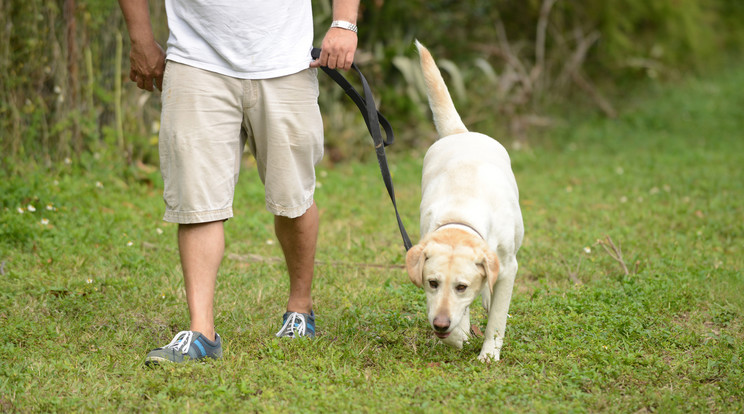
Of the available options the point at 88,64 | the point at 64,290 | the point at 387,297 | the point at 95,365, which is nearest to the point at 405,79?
the point at 88,64

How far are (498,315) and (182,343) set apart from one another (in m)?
1.37

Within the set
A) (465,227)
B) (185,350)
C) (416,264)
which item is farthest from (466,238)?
(185,350)

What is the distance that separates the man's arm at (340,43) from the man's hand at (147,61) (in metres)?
0.66

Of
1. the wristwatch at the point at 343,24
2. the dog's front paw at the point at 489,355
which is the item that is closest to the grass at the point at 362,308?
the dog's front paw at the point at 489,355

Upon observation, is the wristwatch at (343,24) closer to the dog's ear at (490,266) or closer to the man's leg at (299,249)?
the man's leg at (299,249)

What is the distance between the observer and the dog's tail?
405cm

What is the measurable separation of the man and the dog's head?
0.65 metres

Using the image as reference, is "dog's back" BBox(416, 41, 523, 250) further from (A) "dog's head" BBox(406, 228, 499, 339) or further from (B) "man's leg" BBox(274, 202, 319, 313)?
(B) "man's leg" BBox(274, 202, 319, 313)

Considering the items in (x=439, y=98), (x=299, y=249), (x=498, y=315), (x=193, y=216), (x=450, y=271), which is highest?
(x=439, y=98)

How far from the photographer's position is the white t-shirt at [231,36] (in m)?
3.08

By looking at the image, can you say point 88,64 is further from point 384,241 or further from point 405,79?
point 405,79

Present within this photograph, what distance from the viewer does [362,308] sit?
387 centimetres

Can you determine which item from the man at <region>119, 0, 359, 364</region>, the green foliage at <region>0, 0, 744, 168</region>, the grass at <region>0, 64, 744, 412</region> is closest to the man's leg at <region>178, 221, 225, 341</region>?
the man at <region>119, 0, 359, 364</region>

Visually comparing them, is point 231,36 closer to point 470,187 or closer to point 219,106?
point 219,106
